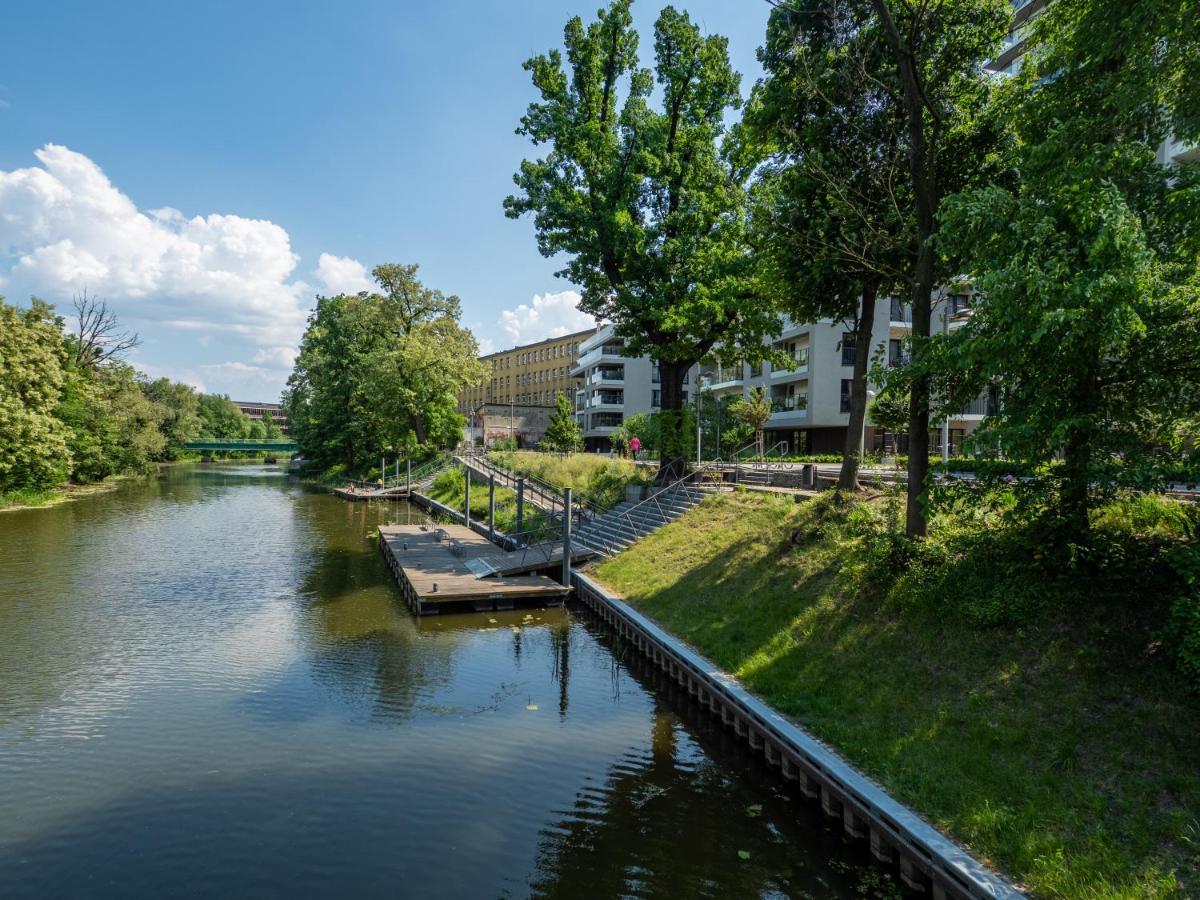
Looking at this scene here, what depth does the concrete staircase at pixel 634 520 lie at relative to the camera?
24.5 meters

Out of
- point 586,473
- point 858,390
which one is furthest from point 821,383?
point 858,390

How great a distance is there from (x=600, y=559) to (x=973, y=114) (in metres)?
16.8

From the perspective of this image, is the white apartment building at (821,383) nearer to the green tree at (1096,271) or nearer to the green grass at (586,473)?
the green grass at (586,473)

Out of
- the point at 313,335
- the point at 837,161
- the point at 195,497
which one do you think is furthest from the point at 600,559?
the point at 313,335

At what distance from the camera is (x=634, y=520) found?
26.0m

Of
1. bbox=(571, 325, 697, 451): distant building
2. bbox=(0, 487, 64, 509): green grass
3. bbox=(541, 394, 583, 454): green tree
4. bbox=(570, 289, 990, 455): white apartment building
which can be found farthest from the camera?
bbox=(571, 325, 697, 451): distant building

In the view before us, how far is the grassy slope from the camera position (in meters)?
7.14

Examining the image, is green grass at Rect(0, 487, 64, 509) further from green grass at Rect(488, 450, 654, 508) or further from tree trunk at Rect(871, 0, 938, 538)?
tree trunk at Rect(871, 0, 938, 538)

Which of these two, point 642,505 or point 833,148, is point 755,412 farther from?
point 833,148

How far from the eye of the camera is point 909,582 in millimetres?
12602

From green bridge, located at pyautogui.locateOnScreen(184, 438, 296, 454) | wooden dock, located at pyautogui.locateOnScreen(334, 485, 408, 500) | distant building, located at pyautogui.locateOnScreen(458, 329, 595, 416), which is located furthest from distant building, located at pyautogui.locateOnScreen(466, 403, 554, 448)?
green bridge, located at pyautogui.locateOnScreen(184, 438, 296, 454)

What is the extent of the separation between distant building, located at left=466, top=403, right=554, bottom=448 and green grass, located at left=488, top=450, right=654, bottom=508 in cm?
3003

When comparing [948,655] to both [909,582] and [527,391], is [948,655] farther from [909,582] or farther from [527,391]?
[527,391]

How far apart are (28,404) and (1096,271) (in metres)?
55.2
